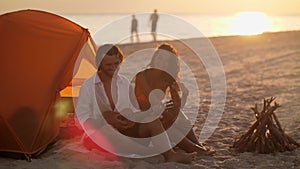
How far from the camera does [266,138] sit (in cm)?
464

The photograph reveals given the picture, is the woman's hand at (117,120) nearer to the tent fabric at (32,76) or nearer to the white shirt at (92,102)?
the white shirt at (92,102)

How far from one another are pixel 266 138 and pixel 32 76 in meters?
2.71

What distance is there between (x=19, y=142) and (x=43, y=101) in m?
0.51

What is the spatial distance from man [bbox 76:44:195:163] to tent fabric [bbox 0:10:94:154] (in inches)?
18.6

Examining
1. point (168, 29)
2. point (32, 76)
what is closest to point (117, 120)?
point (32, 76)

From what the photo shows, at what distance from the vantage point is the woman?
14.4ft

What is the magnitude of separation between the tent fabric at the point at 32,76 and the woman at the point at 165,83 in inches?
39.2

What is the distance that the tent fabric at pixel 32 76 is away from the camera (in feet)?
14.7

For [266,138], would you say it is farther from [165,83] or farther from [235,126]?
[165,83]

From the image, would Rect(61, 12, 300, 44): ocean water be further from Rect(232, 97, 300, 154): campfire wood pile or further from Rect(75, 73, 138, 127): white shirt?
Rect(232, 97, 300, 154): campfire wood pile

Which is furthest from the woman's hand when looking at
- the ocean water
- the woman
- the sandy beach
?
the ocean water

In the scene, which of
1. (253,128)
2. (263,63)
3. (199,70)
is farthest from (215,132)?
(263,63)

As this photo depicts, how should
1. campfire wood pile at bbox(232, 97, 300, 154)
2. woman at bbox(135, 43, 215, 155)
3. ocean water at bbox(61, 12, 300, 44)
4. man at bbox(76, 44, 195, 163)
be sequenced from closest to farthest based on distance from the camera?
man at bbox(76, 44, 195, 163)
woman at bbox(135, 43, 215, 155)
campfire wood pile at bbox(232, 97, 300, 154)
ocean water at bbox(61, 12, 300, 44)

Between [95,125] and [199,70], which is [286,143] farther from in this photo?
[199,70]
